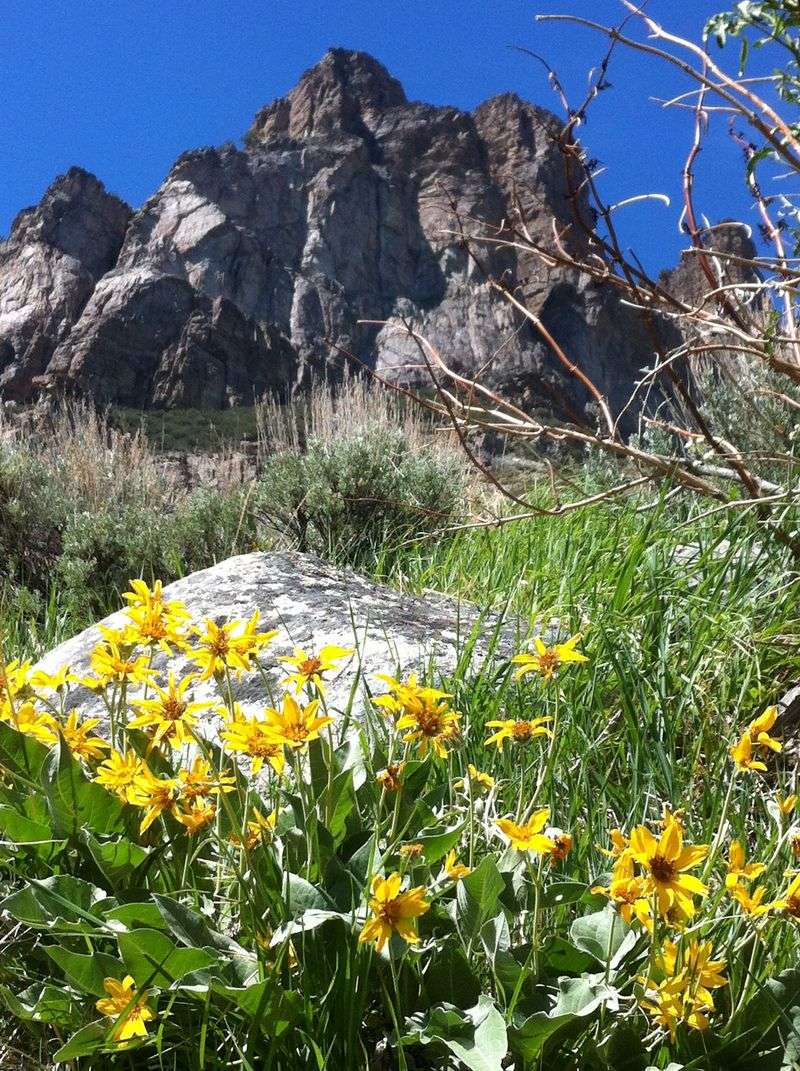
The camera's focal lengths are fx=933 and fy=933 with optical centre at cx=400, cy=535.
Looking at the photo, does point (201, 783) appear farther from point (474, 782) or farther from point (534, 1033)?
point (474, 782)

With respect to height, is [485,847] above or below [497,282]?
below

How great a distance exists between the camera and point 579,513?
12.7 ft

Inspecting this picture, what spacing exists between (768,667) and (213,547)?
458 centimetres

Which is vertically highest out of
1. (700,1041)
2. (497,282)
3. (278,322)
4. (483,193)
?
(483,193)

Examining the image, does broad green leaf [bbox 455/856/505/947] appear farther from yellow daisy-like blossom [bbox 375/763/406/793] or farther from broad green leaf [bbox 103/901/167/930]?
broad green leaf [bbox 103/901/167/930]

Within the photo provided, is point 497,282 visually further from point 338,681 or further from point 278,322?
point 278,322

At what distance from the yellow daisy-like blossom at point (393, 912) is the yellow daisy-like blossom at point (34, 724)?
2.11 feet

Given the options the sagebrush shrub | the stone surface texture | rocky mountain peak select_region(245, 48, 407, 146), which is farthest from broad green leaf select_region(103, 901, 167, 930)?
rocky mountain peak select_region(245, 48, 407, 146)

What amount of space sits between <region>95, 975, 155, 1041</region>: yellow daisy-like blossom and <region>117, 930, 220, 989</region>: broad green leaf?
0.05 feet

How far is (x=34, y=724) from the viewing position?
1409 millimetres

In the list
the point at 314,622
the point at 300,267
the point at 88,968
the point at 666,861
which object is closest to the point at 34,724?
the point at 88,968

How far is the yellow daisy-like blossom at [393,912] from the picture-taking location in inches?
37.6

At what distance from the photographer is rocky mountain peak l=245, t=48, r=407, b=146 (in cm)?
9419

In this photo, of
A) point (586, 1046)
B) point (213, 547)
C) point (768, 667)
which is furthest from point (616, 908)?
point (213, 547)
